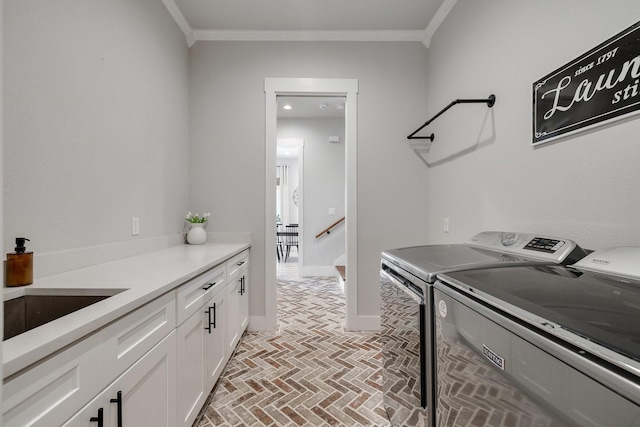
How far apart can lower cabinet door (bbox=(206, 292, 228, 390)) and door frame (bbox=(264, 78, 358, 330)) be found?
32.2 inches

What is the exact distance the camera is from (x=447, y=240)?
2510 millimetres

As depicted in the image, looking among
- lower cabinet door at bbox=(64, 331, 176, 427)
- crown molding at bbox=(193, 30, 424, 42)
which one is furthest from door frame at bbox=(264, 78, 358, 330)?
lower cabinet door at bbox=(64, 331, 176, 427)

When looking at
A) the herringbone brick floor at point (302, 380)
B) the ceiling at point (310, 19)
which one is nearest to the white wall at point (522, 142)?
the ceiling at point (310, 19)

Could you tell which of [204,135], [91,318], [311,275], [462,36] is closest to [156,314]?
[91,318]

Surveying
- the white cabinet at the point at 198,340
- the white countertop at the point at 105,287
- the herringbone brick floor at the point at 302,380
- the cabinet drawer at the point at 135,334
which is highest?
the white countertop at the point at 105,287

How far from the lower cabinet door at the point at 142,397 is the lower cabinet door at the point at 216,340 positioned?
18.2 inches

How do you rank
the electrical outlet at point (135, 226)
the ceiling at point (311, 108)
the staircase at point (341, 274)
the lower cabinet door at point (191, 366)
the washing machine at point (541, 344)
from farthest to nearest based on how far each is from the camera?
1. the ceiling at point (311, 108)
2. the staircase at point (341, 274)
3. the electrical outlet at point (135, 226)
4. the lower cabinet door at point (191, 366)
5. the washing machine at point (541, 344)

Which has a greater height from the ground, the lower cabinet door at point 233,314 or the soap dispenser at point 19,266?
the soap dispenser at point 19,266

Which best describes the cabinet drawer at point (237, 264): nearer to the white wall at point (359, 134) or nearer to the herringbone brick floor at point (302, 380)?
the white wall at point (359, 134)

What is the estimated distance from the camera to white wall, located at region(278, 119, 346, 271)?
542cm

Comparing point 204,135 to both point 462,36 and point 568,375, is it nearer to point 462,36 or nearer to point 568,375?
point 462,36

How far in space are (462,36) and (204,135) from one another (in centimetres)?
239

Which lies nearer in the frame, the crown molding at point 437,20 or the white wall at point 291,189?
the crown molding at point 437,20

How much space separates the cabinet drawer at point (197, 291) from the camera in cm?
140
